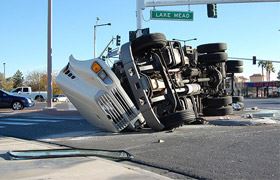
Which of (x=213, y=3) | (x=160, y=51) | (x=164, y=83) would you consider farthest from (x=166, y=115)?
(x=213, y=3)

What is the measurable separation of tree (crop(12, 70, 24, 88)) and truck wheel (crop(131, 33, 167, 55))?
369 ft

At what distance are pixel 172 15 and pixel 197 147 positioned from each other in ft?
51.7

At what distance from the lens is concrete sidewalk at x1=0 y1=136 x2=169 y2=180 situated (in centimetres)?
602

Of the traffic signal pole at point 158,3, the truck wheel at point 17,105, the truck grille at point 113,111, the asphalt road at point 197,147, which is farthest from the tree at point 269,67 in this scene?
the truck grille at point 113,111

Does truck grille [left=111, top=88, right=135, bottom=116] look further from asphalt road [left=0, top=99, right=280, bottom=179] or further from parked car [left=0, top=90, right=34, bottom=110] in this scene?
parked car [left=0, top=90, right=34, bottom=110]

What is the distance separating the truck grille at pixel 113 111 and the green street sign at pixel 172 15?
13.1 m

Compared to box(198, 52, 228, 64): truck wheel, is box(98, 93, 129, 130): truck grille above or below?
below

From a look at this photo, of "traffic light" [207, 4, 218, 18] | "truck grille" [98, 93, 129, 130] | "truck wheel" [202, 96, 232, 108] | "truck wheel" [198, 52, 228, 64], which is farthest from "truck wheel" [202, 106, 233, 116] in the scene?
"traffic light" [207, 4, 218, 18]

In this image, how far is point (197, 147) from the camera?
811 cm

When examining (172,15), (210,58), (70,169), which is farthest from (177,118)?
(172,15)

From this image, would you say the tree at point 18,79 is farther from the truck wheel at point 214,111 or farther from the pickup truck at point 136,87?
the pickup truck at point 136,87

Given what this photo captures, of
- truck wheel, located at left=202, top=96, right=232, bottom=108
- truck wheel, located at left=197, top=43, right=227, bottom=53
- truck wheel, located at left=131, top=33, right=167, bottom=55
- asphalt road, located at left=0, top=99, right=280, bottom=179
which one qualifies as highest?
truck wheel, located at left=197, top=43, right=227, bottom=53

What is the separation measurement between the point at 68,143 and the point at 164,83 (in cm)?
267

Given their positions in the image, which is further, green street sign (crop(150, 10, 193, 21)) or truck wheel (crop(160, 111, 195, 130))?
green street sign (crop(150, 10, 193, 21))
